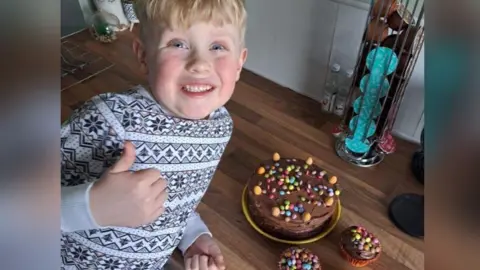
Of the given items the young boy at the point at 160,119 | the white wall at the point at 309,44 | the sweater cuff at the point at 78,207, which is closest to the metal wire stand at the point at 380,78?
the white wall at the point at 309,44

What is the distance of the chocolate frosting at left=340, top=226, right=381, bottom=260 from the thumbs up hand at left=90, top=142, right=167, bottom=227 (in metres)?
0.71

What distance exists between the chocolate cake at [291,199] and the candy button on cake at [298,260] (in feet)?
0.20

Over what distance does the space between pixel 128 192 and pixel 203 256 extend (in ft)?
1.54

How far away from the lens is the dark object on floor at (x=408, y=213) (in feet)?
3.84

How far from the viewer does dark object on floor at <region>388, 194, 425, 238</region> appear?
1171mm

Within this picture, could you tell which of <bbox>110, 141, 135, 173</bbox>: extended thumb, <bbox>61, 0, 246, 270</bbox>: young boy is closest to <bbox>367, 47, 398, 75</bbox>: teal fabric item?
<bbox>61, 0, 246, 270</bbox>: young boy

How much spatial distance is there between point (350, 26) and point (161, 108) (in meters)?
0.87

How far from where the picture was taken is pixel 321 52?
59.0 inches

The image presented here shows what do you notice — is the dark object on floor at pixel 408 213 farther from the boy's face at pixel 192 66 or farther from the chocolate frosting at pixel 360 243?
the boy's face at pixel 192 66

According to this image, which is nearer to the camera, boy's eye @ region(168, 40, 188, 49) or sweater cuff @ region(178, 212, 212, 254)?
boy's eye @ region(168, 40, 188, 49)

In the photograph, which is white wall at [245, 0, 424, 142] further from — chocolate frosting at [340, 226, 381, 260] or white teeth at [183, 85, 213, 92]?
white teeth at [183, 85, 213, 92]

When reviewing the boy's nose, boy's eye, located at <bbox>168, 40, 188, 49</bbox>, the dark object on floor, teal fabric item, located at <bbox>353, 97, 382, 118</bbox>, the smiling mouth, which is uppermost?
boy's eye, located at <bbox>168, 40, 188, 49</bbox>

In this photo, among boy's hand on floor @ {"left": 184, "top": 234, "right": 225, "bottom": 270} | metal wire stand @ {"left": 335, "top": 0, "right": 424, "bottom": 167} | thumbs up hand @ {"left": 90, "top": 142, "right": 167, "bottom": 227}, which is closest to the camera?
thumbs up hand @ {"left": 90, "top": 142, "right": 167, "bottom": 227}
